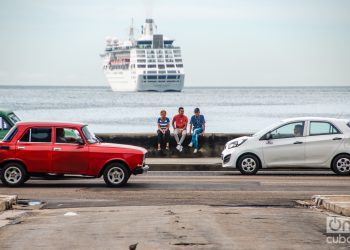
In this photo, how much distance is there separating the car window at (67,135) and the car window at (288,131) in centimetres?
564

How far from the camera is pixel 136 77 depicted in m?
169

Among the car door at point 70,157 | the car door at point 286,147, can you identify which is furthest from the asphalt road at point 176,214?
the car door at point 286,147

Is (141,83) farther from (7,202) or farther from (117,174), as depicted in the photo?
(7,202)

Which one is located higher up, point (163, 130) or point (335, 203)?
point (163, 130)

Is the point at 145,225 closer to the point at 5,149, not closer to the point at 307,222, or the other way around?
the point at 307,222

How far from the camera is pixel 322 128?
23203 mm

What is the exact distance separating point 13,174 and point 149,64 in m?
151

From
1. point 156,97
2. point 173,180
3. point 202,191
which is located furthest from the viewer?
point 156,97

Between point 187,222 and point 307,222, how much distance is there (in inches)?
65.2

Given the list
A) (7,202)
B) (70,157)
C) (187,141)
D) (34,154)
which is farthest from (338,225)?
(187,141)

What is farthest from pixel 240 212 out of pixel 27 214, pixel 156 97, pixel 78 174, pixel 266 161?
pixel 156 97

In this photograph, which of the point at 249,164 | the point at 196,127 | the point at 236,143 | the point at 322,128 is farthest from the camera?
the point at 196,127

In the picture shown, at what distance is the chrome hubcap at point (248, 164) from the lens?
23.1 metres

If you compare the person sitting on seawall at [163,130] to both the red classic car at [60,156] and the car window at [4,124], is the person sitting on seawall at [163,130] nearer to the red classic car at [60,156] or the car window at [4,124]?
the car window at [4,124]
